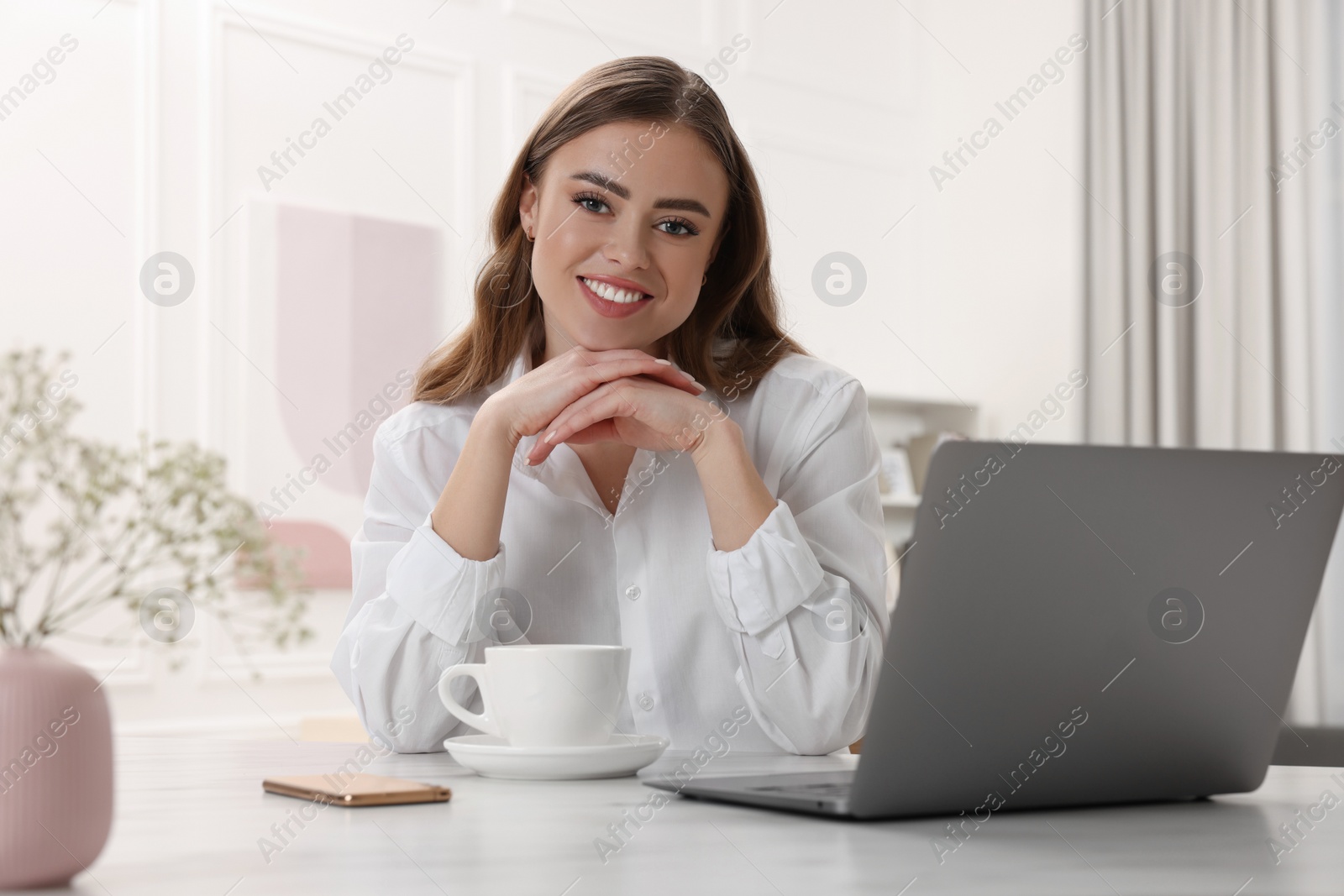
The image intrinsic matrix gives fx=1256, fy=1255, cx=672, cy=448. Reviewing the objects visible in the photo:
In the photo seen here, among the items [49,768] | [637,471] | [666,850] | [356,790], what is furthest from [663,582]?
[49,768]

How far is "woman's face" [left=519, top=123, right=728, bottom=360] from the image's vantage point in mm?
1560

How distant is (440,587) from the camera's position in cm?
139

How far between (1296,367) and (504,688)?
10.9 feet

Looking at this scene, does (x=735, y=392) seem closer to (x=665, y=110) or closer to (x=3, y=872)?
(x=665, y=110)

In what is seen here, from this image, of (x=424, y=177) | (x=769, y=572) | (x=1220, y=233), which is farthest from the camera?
(x=1220, y=233)

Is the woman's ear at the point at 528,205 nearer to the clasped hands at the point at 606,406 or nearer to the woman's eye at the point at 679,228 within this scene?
the woman's eye at the point at 679,228

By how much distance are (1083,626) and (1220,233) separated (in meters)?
3.56

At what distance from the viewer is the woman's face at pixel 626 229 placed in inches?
61.4

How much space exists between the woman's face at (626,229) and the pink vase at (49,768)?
109 centimetres

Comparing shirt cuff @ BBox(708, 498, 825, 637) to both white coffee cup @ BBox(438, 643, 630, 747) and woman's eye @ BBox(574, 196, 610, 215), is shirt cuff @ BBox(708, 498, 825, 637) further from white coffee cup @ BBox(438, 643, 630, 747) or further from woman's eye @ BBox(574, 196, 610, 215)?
woman's eye @ BBox(574, 196, 610, 215)

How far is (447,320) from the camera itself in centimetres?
363

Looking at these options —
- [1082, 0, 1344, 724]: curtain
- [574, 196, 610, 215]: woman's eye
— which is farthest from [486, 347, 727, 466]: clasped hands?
[1082, 0, 1344, 724]: curtain

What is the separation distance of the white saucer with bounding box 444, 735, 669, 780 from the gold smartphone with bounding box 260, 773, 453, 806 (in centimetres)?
10

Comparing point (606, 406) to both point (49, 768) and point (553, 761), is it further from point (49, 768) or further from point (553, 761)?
point (49, 768)
